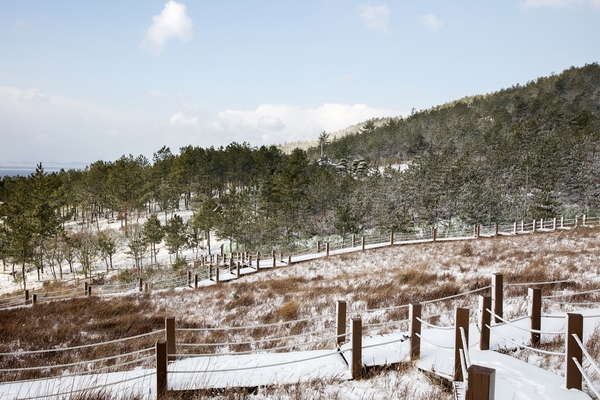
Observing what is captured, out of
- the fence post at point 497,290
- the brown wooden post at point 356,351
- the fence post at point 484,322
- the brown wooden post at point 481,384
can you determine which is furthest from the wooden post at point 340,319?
the brown wooden post at point 481,384

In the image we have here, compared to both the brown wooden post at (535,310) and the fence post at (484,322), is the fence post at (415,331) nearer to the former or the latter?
the fence post at (484,322)

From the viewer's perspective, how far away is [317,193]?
5194 cm

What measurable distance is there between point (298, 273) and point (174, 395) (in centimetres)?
1563

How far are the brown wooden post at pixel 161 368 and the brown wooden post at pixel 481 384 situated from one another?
3.80 metres

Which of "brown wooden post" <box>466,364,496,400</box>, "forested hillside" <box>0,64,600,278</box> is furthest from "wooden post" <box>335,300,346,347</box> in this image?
"forested hillside" <box>0,64,600,278</box>

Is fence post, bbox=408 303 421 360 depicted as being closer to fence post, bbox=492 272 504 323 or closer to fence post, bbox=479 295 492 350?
fence post, bbox=479 295 492 350

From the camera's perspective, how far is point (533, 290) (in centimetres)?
554

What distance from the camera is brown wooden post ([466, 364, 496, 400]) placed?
257cm

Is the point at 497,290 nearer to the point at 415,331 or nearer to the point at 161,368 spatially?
the point at 415,331

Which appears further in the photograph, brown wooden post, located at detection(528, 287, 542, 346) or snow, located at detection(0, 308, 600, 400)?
brown wooden post, located at detection(528, 287, 542, 346)

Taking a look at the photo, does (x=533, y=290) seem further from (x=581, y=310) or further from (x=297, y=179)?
(x=297, y=179)

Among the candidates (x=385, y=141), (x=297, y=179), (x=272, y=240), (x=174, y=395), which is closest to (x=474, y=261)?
(x=174, y=395)

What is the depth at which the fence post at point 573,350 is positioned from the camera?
147 inches

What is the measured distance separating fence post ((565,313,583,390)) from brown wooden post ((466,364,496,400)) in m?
1.80
